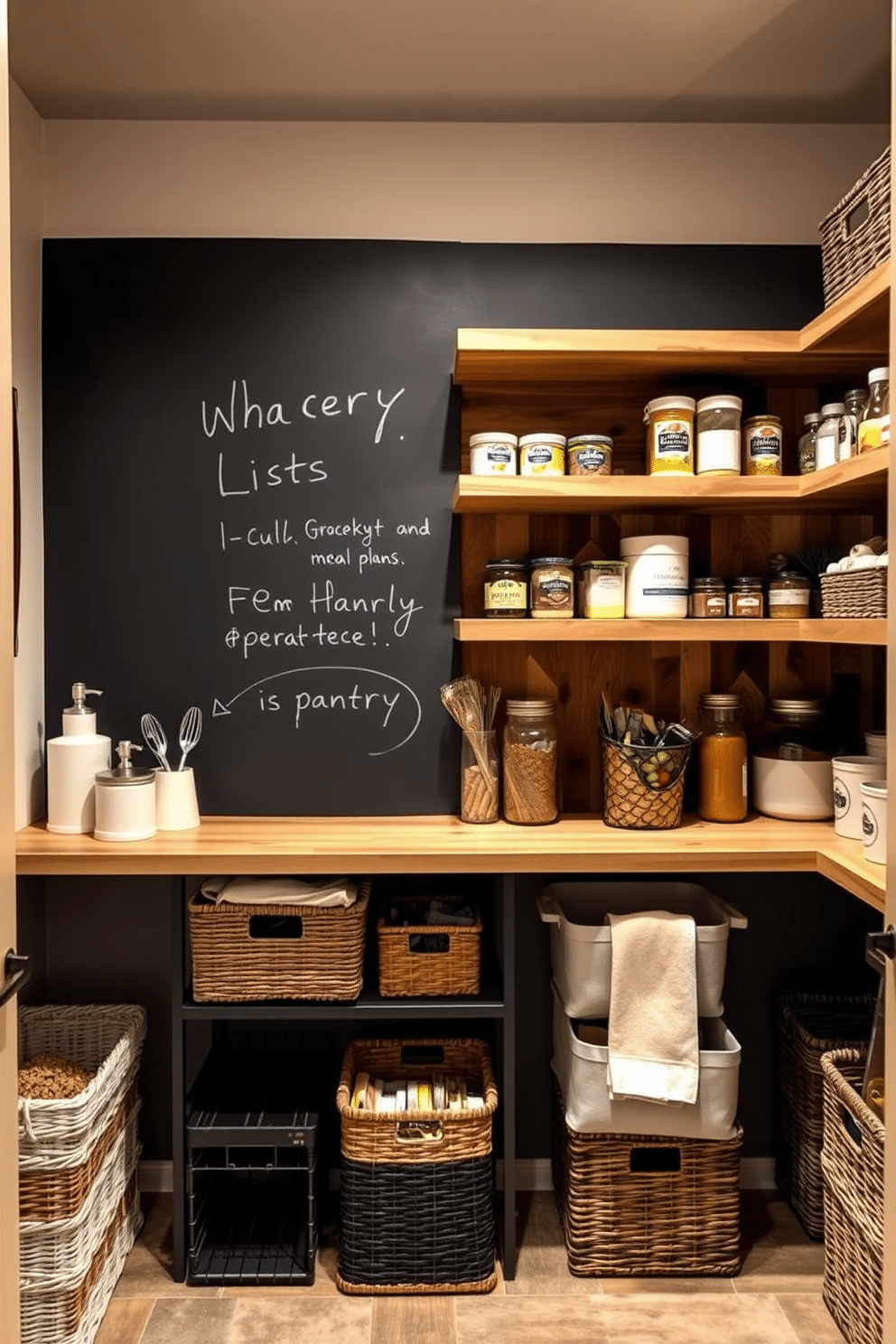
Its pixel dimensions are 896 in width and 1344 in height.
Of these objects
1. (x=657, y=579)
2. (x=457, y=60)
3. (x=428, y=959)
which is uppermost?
(x=457, y=60)

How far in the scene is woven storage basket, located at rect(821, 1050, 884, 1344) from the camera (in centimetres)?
184

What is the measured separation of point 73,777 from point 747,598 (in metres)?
1.56

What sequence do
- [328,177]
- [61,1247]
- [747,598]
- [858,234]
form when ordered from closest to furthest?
[61,1247], [858,234], [747,598], [328,177]

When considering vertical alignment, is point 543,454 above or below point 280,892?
above

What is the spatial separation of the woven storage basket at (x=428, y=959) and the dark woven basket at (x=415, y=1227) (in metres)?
0.35

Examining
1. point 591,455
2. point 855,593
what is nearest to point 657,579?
point 591,455

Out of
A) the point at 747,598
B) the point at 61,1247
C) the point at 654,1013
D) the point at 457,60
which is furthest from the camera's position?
the point at 747,598

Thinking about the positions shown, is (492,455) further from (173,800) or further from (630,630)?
(173,800)

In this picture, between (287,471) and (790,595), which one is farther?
A: (287,471)

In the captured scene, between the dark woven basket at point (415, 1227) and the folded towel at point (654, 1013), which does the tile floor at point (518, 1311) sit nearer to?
the dark woven basket at point (415, 1227)

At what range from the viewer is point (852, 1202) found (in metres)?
1.95

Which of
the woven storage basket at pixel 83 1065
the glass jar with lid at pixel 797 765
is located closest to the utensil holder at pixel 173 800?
the woven storage basket at pixel 83 1065

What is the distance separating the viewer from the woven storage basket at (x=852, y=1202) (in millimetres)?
1836

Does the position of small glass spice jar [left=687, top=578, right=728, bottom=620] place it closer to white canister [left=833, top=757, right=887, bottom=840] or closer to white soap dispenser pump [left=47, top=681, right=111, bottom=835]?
white canister [left=833, top=757, right=887, bottom=840]
